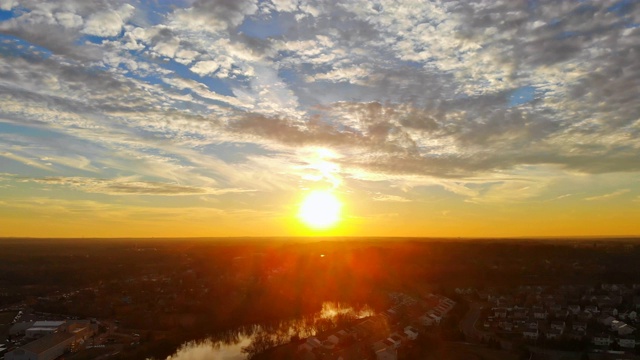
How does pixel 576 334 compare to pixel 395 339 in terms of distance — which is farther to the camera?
pixel 576 334

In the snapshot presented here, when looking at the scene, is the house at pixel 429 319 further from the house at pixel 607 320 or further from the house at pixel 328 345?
the house at pixel 607 320

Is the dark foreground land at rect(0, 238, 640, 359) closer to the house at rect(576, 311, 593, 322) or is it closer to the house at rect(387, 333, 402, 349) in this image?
the house at rect(576, 311, 593, 322)

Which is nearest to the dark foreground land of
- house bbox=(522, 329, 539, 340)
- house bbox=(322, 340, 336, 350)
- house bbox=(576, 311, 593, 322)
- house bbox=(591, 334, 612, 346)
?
house bbox=(322, 340, 336, 350)

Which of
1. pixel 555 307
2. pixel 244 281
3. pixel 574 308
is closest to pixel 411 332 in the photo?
pixel 555 307

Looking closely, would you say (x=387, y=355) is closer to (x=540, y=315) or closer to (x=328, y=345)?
(x=328, y=345)

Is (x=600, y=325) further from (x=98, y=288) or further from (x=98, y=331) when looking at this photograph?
(x=98, y=288)
